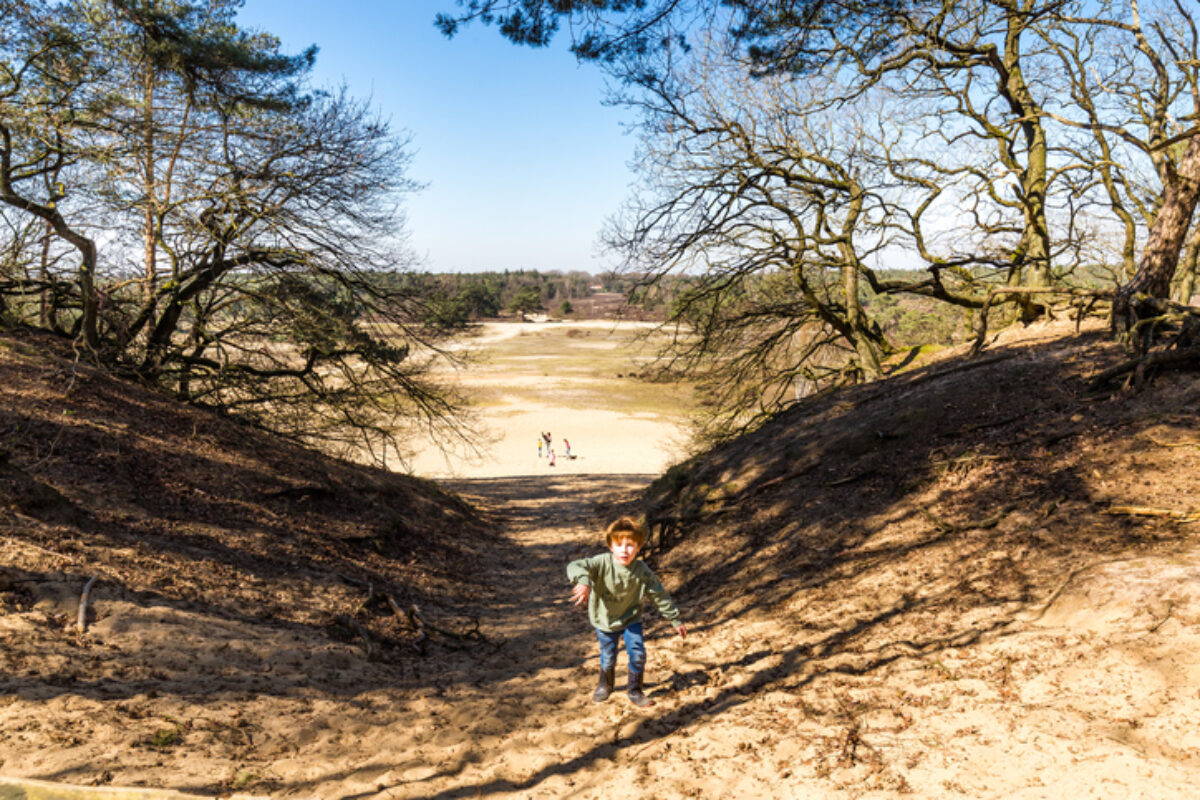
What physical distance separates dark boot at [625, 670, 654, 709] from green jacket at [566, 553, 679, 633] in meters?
0.37

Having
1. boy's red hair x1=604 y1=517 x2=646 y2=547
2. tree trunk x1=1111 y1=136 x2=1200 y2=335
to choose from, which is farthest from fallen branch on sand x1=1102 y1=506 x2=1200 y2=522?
boy's red hair x1=604 y1=517 x2=646 y2=547

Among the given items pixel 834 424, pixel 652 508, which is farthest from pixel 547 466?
pixel 834 424

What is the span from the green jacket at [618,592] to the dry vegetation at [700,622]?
682 mm

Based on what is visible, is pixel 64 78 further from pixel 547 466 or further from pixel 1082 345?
pixel 547 466

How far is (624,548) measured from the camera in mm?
4781

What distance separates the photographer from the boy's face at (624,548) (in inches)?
188

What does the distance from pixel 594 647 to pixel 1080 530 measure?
14.7 ft

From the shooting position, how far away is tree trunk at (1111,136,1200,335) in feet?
24.3

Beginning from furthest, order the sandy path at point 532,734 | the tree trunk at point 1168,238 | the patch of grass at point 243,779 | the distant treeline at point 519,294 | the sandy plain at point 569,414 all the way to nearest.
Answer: the sandy plain at point 569,414, the distant treeline at point 519,294, the tree trunk at point 1168,238, the sandy path at point 532,734, the patch of grass at point 243,779

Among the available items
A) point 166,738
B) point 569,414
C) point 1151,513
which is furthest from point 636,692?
point 569,414

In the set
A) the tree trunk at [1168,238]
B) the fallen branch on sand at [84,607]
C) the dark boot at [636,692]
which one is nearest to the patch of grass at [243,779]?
the fallen branch on sand at [84,607]

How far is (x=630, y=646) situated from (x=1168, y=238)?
7796 mm

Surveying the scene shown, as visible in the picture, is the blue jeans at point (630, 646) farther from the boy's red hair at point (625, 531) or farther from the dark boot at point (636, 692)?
the boy's red hair at point (625, 531)

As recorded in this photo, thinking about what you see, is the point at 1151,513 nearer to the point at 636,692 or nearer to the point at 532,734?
the point at 636,692
